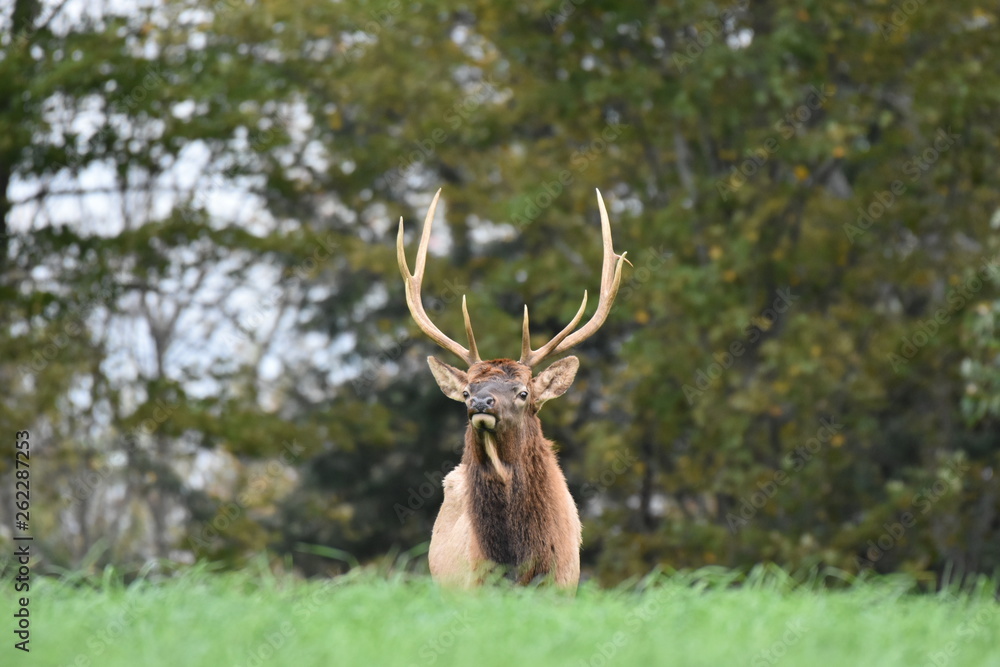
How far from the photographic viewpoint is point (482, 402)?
7.38 metres

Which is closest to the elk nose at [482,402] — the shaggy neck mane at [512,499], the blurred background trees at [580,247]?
the shaggy neck mane at [512,499]

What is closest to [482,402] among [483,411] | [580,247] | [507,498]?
[483,411]

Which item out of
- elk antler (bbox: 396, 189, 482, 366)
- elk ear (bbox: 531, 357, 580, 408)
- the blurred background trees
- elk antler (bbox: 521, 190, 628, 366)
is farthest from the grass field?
the blurred background trees

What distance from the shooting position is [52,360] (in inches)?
695

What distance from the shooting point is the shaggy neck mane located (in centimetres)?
752

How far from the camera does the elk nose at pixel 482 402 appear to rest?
7363mm

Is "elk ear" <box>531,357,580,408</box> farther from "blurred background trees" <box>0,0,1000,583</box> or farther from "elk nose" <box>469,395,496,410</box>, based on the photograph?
"blurred background trees" <box>0,0,1000,583</box>

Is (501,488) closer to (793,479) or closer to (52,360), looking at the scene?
(793,479)

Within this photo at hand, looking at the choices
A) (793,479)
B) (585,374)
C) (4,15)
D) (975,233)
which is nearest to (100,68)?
(4,15)

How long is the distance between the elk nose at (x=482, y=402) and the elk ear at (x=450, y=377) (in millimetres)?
742

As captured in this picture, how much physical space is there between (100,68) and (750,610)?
47.3ft

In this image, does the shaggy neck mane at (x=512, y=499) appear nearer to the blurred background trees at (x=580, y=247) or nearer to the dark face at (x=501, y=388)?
the dark face at (x=501, y=388)

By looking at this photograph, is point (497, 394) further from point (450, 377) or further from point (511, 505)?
point (450, 377)

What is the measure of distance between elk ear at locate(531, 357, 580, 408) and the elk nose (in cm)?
76
